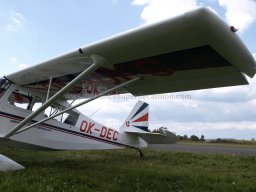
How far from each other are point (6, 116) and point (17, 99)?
77 cm

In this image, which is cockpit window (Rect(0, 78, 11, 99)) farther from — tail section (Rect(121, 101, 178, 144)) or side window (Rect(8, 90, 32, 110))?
tail section (Rect(121, 101, 178, 144))

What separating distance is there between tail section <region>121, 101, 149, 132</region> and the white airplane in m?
0.51

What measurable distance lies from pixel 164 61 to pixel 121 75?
1478mm

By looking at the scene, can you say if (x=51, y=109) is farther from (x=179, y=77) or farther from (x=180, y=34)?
(x=180, y=34)

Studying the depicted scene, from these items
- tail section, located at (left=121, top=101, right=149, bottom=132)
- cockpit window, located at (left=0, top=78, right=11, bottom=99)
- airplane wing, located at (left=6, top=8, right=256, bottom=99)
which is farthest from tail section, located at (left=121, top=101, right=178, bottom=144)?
cockpit window, located at (left=0, top=78, right=11, bottom=99)

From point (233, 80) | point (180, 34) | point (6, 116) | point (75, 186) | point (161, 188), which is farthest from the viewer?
point (6, 116)

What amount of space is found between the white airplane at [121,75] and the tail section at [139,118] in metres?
0.51

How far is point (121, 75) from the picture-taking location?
760 centimetres

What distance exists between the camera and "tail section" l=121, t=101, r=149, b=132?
11.9 meters

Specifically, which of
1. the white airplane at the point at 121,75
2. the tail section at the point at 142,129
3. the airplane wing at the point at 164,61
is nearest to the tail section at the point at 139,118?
the tail section at the point at 142,129

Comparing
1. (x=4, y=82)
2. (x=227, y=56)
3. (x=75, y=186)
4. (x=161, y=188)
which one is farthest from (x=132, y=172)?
(x=4, y=82)

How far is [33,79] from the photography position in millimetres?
8406

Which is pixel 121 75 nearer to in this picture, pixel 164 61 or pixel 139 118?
pixel 164 61

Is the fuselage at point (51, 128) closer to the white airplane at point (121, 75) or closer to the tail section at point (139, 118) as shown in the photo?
the white airplane at point (121, 75)
